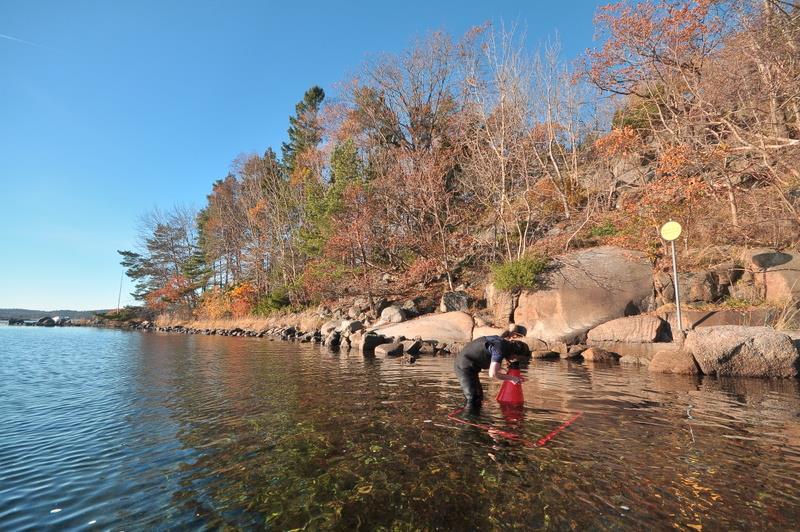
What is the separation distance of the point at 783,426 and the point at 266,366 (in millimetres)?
13291

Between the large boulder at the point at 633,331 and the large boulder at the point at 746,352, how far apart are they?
2987 mm

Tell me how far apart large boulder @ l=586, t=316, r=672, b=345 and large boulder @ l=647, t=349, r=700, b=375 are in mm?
2622

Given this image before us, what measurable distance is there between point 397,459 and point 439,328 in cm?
1442

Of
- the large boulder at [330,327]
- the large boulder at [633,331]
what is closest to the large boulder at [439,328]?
the large boulder at [330,327]

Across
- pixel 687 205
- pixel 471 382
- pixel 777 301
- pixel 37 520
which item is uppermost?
pixel 687 205

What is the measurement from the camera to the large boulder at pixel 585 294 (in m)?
16.2

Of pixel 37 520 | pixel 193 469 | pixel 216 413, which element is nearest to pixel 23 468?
pixel 37 520

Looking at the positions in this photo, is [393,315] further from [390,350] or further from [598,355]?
[598,355]

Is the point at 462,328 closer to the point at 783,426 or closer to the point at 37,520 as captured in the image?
the point at 783,426

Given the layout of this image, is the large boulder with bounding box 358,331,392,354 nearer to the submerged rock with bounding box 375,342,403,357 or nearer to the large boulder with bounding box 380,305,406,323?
the submerged rock with bounding box 375,342,403,357

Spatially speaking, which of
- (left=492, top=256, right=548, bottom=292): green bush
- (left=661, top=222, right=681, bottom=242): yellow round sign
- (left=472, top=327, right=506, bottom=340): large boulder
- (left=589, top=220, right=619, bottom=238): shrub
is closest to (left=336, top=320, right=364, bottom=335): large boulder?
(left=472, top=327, right=506, bottom=340): large boulder

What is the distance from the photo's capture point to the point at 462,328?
19000 mm

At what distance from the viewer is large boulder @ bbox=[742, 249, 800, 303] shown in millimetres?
13039

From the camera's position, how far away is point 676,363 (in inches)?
449
